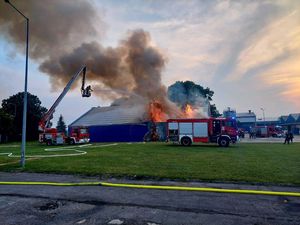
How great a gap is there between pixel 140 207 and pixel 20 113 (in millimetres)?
56428

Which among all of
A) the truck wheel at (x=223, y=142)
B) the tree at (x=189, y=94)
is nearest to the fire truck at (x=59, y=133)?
the truck wheel at (x=223, y=142)

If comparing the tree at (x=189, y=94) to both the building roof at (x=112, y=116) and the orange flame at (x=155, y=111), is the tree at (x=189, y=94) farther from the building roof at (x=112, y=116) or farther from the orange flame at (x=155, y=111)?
the building roof at (x=112, y=116)

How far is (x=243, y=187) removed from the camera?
25.0 ft

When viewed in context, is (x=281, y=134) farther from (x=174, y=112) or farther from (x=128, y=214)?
(x=128, y=214)

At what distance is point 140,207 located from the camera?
19.2 ft

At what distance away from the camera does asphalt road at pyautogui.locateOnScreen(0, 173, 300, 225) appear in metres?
5.06

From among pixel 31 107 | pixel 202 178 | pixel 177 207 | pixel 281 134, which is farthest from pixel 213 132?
pixel 31 107

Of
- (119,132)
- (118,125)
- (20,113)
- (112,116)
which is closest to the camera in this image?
(119,132)

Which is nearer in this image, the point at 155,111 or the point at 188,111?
the point at 155,111

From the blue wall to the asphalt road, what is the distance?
29.4m

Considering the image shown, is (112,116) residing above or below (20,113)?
below

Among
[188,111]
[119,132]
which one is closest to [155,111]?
[119,132]

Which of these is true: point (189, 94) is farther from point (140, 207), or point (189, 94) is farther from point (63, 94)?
point (140, 207)

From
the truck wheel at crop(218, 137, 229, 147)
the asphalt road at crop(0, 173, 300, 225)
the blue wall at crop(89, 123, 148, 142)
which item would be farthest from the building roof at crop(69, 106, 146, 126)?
the asphalt road at crop(0, 173, 300, 225)
